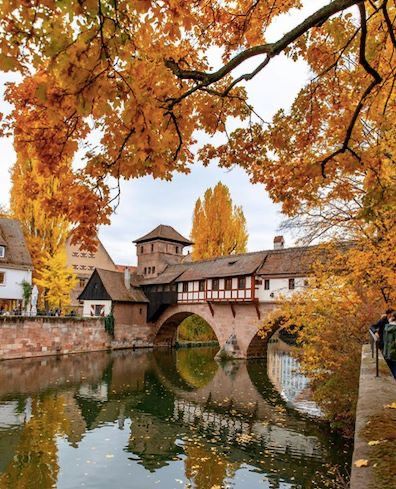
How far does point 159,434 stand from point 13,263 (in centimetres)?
2087

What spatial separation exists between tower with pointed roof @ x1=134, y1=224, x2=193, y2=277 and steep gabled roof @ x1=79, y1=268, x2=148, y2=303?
2.97 meters

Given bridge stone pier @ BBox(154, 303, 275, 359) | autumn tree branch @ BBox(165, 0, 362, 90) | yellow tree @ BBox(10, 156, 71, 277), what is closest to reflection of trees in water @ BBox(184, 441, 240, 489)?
autumn tree branch @ BBox(165, 0, 362, 90)

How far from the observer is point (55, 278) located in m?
32.2

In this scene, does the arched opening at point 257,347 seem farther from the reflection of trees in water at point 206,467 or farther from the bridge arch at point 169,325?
the reflection of trees in water at point 206,467

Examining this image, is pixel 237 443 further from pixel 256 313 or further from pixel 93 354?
pixel 93 354

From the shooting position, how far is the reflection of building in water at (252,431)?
10594mm

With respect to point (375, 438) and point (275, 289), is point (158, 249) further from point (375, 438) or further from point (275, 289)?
point (375, 438)

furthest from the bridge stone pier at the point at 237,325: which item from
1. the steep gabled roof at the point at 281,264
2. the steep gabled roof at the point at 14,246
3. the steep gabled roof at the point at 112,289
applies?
the steep gabled roof at the point at 14,246

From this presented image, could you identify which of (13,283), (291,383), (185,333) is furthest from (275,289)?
(13,283)

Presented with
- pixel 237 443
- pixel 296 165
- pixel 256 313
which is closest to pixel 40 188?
pixel 296 165

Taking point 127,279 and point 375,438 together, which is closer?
point 375,438

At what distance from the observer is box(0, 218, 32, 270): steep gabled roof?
29.1 m

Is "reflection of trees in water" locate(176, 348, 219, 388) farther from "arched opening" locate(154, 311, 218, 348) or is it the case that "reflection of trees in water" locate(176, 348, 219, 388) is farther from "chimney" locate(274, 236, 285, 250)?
"chimney" locate(274, 236, 285, 250)

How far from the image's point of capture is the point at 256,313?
1147 inches
